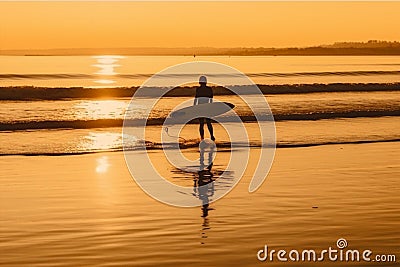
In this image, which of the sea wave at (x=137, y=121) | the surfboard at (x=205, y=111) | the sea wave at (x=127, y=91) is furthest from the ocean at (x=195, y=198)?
the sea wave at (x=127, y=91)

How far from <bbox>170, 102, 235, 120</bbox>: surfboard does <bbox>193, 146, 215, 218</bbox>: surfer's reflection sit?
233 inches

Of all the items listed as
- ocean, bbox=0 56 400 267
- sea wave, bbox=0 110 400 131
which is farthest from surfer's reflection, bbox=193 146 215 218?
sea wave, bbox=0 110 400 131

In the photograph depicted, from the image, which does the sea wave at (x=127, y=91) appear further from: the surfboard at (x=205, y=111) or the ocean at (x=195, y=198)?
the surfboard at (x=205, y=111)

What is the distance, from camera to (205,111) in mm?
27219

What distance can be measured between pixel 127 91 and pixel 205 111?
111ft

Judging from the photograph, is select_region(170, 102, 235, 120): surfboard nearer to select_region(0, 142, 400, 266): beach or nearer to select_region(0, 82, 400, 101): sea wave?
select_region(0, 142, 400, 266): beach

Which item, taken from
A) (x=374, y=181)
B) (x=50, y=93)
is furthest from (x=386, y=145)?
(x=50, y=93)

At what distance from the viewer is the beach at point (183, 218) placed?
34.6ft

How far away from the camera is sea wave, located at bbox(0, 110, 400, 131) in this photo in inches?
1249

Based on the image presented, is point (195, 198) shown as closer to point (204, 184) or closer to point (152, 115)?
point (204, 184)

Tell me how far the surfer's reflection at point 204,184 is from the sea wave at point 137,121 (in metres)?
12.2

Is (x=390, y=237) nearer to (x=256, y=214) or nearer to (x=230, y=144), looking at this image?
(x=256, y=214)

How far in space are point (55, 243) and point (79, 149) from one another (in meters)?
12.6

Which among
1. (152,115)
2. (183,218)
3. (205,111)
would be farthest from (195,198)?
(152,115)
